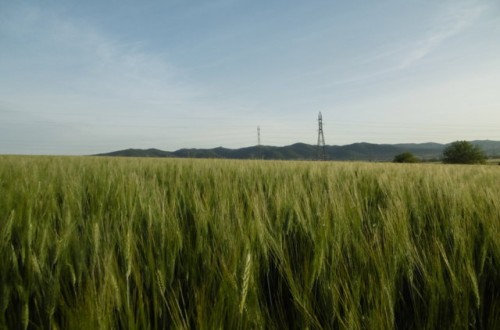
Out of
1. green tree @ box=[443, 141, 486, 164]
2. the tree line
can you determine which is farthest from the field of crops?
green tree @ box=[443, 141, 486, 164]

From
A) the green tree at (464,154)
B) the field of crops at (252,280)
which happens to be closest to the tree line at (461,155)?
the green tree at (464,154)

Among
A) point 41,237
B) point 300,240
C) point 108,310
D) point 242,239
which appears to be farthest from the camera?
point 300,240

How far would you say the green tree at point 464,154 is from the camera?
4850cm

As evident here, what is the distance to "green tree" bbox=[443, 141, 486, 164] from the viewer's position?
159 feet

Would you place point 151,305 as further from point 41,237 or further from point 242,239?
point 41,237

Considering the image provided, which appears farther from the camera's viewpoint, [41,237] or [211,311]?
[41,237]

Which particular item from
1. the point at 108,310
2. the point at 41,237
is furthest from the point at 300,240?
the point at 41,237

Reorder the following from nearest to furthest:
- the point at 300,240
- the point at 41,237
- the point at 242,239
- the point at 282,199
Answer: the point at 242,239, the point at 41,237, the point at 300,240, the point at 282,199

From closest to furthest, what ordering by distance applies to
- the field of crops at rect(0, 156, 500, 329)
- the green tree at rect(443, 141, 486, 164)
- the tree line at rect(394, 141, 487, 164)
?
1. the field of crops at rect(0, 156, 500, 329)
2. the green tree at rect(443, 141, 486, 164)
3. the tree line at rect(394, 141, 487, 164)

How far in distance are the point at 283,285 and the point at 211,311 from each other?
0.30 m

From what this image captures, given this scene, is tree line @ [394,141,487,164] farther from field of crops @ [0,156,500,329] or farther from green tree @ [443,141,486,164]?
field of crops @ [0,156,500,329]

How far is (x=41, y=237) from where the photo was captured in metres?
0.82

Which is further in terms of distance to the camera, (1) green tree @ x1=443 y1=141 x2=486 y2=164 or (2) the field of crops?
(1) green tree @ x1=443 y1=141 x2=486 y2=164

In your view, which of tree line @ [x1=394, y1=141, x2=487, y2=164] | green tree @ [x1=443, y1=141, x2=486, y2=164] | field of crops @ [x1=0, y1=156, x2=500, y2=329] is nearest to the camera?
field of crops @ [x1=0, y1=156, x2=500, y2=329]
